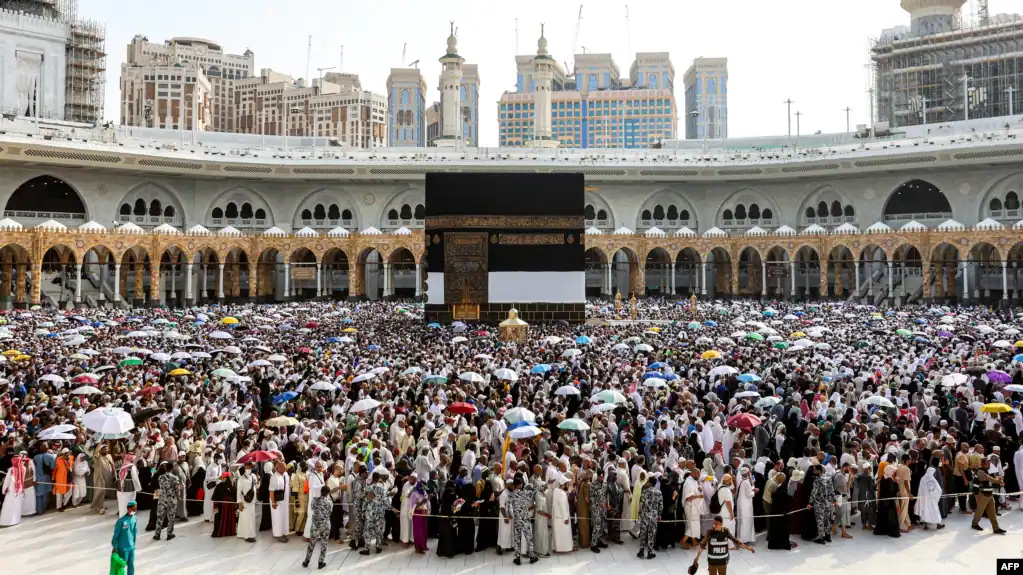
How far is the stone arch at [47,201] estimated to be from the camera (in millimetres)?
38500

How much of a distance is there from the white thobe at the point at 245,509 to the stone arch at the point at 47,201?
37002mm

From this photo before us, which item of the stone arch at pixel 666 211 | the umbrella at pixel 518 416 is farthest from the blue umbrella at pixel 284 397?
the stone arch at pixel 666 211

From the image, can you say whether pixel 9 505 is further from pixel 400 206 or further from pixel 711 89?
pixel 711 89

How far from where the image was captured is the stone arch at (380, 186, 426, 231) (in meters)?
45.0

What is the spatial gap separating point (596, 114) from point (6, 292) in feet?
308

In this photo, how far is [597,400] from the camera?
10.9m

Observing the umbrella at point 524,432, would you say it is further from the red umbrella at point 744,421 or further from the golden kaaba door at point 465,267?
the golden kaaba door at point 465,267

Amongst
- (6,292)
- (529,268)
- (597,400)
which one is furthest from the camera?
(6,292)

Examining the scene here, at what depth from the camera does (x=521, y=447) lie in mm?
9164

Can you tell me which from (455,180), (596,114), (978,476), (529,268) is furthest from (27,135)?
(596,114)

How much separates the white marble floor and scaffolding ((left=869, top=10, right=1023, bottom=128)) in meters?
46.6

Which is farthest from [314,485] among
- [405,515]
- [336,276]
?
[336,276]

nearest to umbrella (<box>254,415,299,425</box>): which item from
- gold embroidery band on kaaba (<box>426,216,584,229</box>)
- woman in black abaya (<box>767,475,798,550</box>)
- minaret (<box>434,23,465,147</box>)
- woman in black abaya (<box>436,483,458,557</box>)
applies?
woman in black abaya (<box>436,483,458,557</box>)

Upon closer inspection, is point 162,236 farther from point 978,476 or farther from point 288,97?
point 288,97
